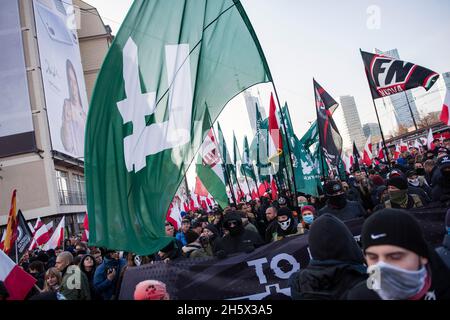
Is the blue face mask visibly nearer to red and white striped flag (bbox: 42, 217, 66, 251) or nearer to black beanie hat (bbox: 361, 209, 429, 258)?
black beanie hat (bbox: 361, 209, 429, 258)

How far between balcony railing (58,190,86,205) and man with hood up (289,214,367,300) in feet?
103

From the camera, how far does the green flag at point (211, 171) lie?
9.12 meters

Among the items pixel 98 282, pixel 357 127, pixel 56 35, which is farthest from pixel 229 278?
pixel 357 127

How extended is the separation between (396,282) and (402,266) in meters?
0.09

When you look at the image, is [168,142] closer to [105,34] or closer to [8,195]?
[8,195]

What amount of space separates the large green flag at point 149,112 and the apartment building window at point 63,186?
29166 millimetres

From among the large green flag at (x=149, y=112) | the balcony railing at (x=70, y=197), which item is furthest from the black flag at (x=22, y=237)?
the balcony railing at (x=70, y=197)

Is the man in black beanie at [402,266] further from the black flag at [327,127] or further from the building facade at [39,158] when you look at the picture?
the building facade at [39,158]

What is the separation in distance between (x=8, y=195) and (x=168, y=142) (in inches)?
1194

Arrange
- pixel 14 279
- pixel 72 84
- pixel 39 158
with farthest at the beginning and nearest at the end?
pixel 72 84
pixel 39 158
pixel 14 279

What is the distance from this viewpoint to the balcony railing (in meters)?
30.9

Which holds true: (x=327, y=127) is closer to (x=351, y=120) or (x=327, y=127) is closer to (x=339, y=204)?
(x=339, y=204)

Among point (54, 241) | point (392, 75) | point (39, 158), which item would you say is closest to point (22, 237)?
point (54, 241)

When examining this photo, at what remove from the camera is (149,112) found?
4.23 metres
